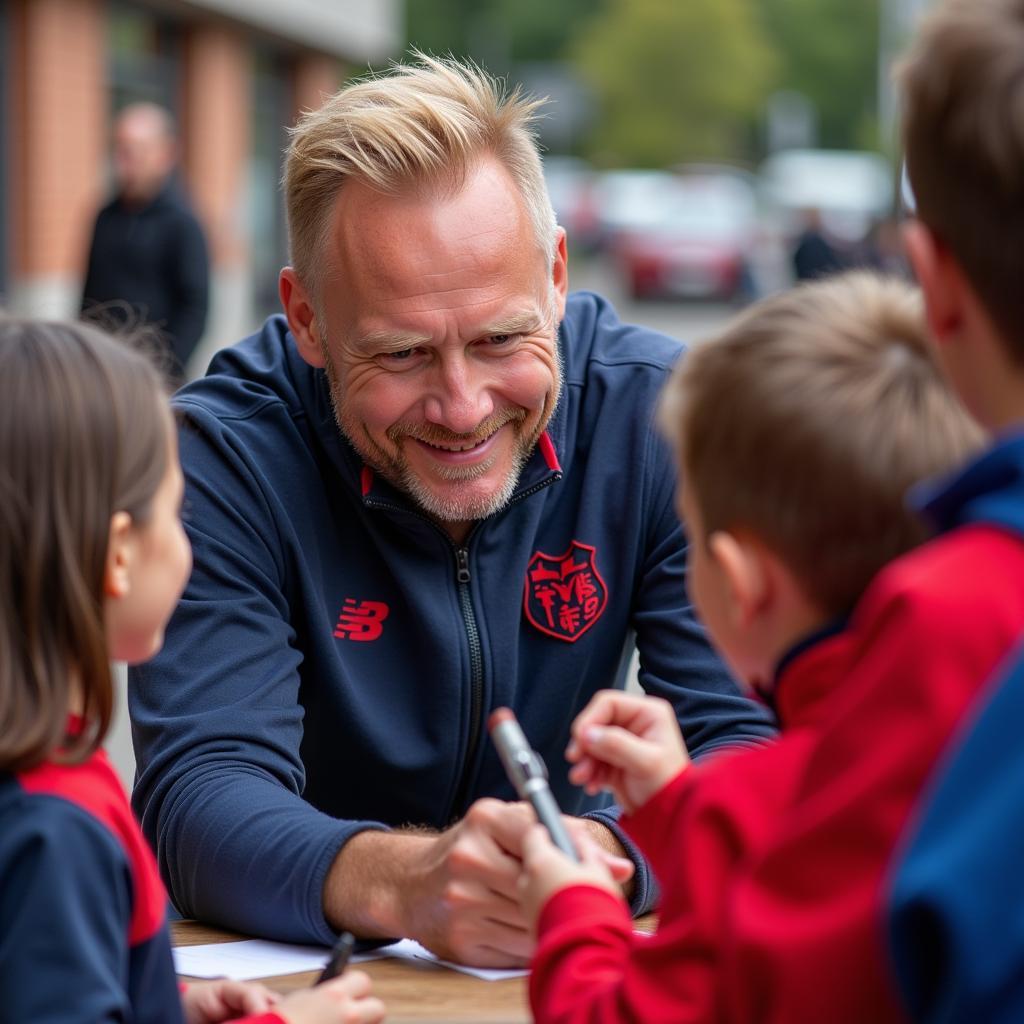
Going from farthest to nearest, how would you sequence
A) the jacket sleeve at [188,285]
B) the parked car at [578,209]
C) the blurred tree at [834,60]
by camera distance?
the blurred tree at [834,60]
the parked car at [578,209]
the jacket sleeve at [188,285]

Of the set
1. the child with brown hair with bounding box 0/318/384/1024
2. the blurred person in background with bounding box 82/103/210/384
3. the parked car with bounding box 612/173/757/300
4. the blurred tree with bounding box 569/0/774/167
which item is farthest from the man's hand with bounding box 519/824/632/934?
the blurred tree with bounding box 569/0/774/167

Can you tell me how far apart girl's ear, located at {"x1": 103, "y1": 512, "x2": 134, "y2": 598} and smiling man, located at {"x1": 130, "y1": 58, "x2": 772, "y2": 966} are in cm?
73

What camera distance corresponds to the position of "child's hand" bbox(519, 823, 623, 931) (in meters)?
1.47

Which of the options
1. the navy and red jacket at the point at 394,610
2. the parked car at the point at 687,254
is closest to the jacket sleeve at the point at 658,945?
the navy and red jacket at the point at 394,610

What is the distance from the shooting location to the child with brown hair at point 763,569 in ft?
4.03

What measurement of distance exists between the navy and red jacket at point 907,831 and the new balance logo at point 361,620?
1.27 m

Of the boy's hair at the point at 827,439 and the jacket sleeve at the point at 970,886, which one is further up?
the boy's hair at the point at 827,439

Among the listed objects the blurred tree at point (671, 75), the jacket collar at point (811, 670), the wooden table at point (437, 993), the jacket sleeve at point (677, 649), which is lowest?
the wooden table at point (437, 993)

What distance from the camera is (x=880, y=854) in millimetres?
1090

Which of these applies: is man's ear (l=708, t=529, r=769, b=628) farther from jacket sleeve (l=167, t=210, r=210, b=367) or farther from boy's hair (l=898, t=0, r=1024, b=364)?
jacket sleeve (l=167, t=210, r=210, b=367)

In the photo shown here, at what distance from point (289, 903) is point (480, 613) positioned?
63 centimetres

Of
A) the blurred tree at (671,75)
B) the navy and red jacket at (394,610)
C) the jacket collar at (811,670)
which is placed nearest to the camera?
the jacket collar at (811,670)

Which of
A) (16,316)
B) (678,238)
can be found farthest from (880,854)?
(678,238)

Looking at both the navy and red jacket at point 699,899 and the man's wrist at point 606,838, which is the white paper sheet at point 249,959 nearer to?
the man's wrist at point 606,838
